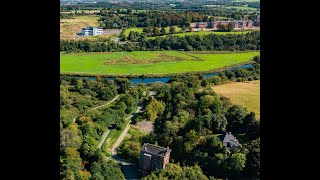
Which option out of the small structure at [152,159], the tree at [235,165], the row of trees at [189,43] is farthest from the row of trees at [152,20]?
the tree at [235,165]

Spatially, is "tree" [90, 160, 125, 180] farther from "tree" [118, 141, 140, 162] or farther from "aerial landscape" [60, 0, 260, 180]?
"tree" [118, 141, 140, 162]

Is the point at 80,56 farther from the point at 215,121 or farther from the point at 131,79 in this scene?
the point at 215,121

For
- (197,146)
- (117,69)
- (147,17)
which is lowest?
(197,146)

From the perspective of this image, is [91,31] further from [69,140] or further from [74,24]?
[69,140]

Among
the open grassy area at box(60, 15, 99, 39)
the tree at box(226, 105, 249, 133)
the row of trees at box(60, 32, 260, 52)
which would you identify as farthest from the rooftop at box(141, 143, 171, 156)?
the open grassy area at box(60, 15, 99, 39)

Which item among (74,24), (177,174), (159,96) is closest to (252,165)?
(177,174)
